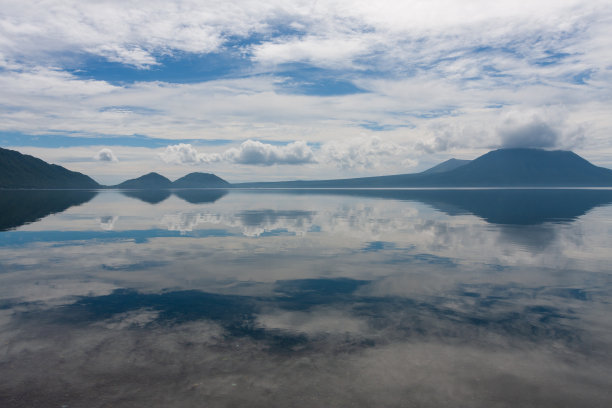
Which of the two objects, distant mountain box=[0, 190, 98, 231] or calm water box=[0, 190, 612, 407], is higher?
distant mountain box=[0, 190, 98, 231]

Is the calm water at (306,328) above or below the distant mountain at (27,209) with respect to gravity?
below

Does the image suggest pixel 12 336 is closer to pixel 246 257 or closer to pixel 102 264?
pixel 102 264

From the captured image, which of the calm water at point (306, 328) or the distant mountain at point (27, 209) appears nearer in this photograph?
the calm water at point (306, 328)

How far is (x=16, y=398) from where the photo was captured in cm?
811

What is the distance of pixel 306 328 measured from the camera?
11.9m

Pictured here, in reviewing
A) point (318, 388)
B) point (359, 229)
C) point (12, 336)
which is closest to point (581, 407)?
point (318, 388)

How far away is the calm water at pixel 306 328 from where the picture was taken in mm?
8461

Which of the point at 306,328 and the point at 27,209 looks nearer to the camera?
the point at 306,328

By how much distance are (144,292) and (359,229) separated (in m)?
22.9

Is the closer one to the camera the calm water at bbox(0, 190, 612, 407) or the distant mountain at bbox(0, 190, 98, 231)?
the calm water at bbox(0, 190, 612, 407)

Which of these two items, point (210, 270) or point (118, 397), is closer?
point (118, 397)

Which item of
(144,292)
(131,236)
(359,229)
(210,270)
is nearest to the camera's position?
(144,292)

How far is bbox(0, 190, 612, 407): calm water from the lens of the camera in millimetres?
8461

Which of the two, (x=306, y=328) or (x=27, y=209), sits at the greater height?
(x=27, y=209)
